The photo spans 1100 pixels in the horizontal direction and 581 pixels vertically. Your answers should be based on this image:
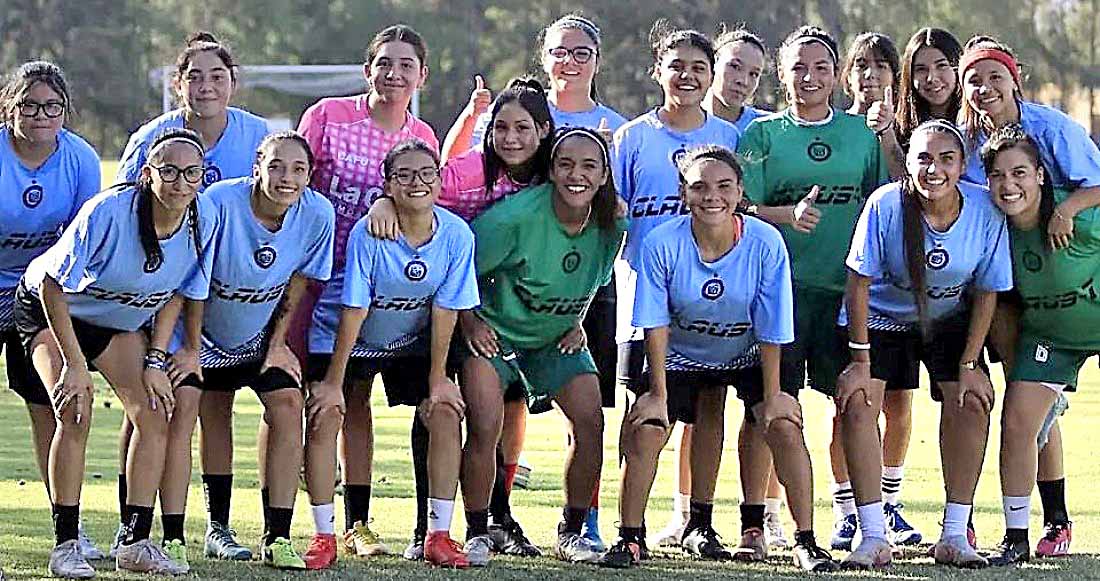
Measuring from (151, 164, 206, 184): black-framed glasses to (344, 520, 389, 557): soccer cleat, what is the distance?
5.36ft

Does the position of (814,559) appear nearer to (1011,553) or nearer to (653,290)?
(1011,553)

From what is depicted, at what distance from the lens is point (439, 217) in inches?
273

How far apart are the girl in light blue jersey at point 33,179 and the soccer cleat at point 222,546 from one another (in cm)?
44

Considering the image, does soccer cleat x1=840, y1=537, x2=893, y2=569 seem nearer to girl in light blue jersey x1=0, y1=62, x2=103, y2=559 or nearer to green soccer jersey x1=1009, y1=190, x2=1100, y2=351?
green soccer jersey x1=1009, y1=190, x2=1100, y2=351

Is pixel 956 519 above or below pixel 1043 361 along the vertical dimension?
below

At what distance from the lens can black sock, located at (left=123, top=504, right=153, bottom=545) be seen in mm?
6566

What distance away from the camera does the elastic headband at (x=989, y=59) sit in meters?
7.14

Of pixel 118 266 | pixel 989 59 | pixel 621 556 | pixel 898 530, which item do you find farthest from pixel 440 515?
pixel 989 59

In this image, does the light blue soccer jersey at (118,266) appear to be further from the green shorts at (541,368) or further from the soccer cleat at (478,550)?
the soccer cleat at (478,550)

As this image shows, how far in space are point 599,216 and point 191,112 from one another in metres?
1.64

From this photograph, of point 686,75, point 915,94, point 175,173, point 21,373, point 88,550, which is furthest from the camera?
point 915,94

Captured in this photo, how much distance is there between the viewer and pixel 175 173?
6.37 m

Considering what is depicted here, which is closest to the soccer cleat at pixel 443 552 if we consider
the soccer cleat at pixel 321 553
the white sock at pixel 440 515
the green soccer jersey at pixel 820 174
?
the white sock at pixel 440 515

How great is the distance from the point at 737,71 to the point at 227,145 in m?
2.18
